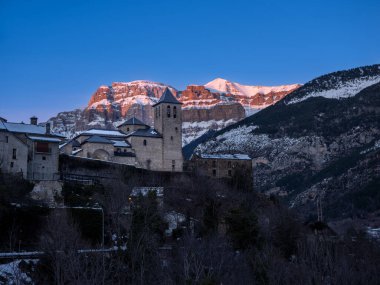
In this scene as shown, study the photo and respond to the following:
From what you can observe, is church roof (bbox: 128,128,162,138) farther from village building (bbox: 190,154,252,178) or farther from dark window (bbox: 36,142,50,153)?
dark window (bbox: 36,142,50,153)

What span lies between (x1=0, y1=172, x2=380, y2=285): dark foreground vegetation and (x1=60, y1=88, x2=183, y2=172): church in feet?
23.6

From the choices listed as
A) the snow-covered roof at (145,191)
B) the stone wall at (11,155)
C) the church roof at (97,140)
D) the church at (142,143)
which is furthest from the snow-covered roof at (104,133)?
the stone wall at (11,155)

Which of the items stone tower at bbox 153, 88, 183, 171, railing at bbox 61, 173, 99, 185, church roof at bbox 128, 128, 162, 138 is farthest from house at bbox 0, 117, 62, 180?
stone tower at bbox 153, 88, 183, 171

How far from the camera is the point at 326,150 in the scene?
166250 millimetres

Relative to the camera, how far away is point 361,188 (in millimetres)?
132000

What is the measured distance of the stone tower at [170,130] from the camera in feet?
284

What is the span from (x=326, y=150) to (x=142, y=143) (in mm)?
92754

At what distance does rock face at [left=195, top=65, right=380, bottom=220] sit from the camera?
438 feet

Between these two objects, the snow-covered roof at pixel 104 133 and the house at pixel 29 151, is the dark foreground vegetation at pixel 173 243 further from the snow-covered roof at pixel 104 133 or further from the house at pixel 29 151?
the snow-covered roof at pixel 104 133

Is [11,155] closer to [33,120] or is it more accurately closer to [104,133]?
[33,120]

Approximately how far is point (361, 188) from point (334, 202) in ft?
22.1

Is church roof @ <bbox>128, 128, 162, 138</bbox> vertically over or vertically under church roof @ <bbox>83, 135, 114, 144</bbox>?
over

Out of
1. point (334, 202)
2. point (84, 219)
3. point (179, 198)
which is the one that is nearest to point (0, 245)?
point (84, 219)

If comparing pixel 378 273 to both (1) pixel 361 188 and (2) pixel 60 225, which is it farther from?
(1) pixel 361 188
